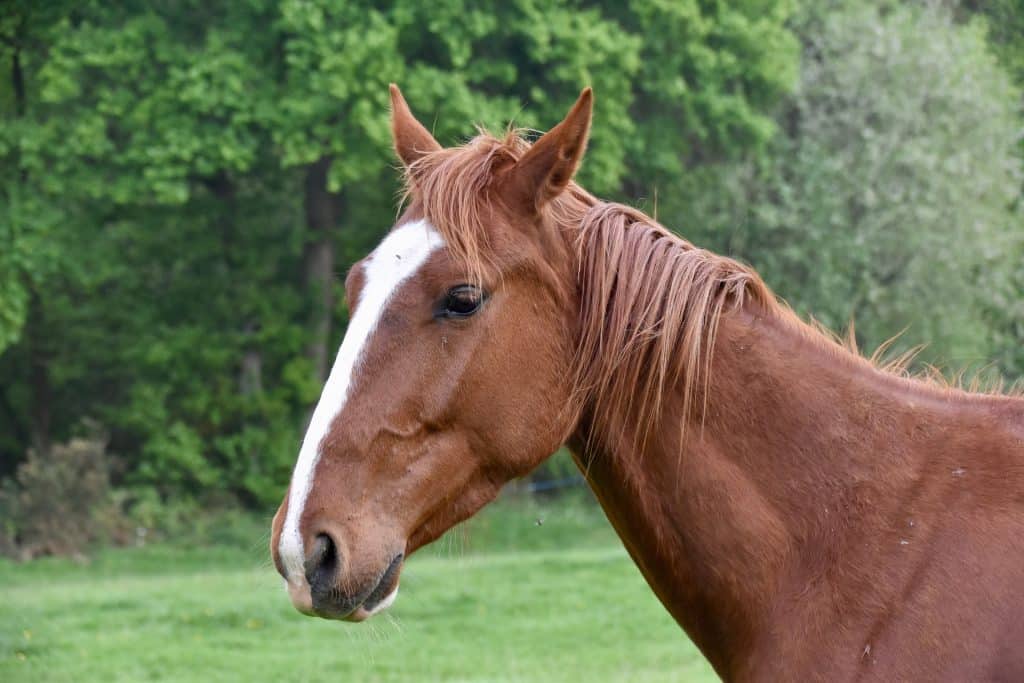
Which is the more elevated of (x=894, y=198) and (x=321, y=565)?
(x=321, y=565)

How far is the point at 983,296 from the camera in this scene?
20.5 meters

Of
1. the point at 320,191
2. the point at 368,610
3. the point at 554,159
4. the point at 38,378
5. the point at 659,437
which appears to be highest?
the point at 554,159

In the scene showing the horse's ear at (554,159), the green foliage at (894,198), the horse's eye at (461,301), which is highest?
the horse's ear at (554,159)

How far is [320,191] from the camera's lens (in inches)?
858

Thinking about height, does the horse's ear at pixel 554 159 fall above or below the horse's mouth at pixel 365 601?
above

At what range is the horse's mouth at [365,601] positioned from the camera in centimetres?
258

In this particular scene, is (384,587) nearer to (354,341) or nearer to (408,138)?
(354,341)

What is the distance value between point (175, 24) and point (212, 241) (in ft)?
12.9

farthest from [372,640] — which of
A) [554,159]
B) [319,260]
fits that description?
[319,260]

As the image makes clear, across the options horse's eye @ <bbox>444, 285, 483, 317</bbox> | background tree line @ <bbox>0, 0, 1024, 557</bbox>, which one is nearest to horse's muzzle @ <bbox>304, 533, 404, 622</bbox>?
horse's eye @ <bbox>444, 285, 483, 317</bbox>

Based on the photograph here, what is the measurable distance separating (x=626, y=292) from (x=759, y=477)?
1.77 ft

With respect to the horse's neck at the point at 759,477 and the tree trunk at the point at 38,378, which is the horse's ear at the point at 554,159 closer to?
the horse's neck at the point at 759,477

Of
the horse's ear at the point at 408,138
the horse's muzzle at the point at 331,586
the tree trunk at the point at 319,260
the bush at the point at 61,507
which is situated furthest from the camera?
the tree trunk at the point at 319,260

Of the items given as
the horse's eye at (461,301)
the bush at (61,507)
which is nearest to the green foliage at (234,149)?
the bush at (61,507)
